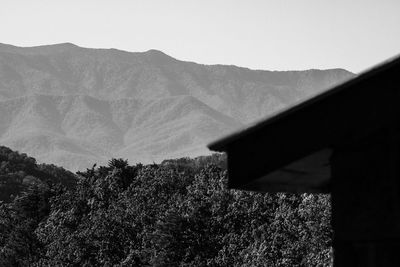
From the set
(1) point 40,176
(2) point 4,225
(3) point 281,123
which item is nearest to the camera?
(3) point 281,123

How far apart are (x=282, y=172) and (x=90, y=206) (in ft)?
125

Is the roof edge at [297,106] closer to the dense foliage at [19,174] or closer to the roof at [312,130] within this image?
the roof at [312,130]

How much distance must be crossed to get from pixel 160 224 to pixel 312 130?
31345 millimetres

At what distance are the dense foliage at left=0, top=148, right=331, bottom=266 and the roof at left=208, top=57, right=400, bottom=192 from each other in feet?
66.5

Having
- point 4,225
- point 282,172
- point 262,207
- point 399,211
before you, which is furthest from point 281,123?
point 4,225

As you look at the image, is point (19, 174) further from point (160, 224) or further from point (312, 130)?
point (312, 130)

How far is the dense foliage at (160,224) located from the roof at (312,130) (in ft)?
66.5

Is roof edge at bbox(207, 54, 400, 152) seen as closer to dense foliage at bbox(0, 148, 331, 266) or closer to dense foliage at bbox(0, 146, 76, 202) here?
dense foliage at bbox(0, 148, 331, 266)

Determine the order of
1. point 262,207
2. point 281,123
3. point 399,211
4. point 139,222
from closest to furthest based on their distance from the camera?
point 399,211 → point 281,123 → point 262,207 → point 139,222

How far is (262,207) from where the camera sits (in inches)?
1281

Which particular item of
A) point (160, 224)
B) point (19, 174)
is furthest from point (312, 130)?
point (19, 174)

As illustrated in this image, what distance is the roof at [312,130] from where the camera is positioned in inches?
141

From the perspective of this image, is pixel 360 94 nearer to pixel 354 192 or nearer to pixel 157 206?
pixel 354 192

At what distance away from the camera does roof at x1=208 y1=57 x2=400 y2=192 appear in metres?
3.59
